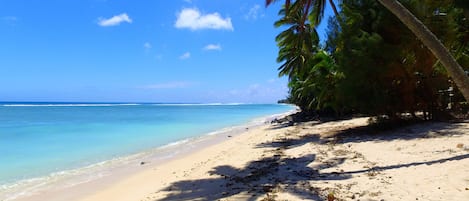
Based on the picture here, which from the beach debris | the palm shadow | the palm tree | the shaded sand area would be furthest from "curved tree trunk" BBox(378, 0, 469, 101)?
the palm shadow

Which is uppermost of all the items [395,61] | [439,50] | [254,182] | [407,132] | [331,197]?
[395,61]

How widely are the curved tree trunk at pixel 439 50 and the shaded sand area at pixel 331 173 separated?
1435 mm

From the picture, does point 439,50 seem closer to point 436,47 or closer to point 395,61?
point 436,47

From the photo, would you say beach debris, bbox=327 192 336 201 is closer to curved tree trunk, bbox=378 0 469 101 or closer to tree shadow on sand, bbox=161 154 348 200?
tree shadow on sand, bbox=161 154 348 200

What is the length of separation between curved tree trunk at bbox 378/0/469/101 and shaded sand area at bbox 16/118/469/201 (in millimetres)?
1435

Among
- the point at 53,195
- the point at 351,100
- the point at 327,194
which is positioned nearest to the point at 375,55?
the point at 351,100

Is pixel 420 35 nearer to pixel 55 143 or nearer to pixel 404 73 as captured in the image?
pixel 404 73

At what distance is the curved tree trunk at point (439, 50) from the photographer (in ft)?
Answer: 24.0

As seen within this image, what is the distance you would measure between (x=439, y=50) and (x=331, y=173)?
297cm

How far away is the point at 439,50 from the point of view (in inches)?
293

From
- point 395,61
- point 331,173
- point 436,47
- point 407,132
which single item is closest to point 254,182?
point 331,173

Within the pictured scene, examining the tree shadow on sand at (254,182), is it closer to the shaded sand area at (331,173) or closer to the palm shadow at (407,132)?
the shaded sand area at (331,173)

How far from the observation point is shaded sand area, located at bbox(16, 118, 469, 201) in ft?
21.3

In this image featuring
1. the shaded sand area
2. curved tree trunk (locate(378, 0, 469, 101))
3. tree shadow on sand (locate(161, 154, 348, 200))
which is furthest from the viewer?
curved tree trunk (locate(378, 0, 469, 101))
